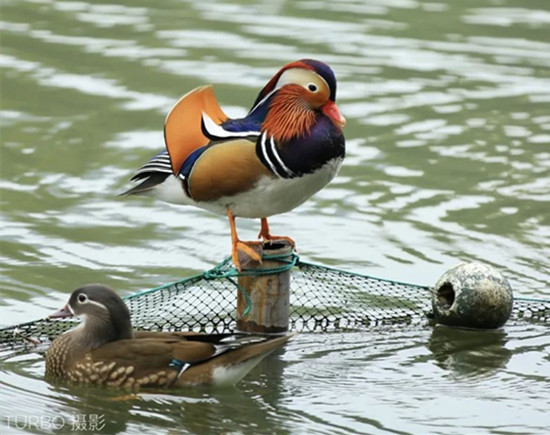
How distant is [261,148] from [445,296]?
1.75 m

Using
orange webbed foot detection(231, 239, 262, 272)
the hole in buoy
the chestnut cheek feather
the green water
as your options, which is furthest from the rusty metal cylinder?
the hole in buoy

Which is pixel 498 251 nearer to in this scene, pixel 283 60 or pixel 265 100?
pixel 265 100

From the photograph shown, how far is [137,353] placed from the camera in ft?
26.6

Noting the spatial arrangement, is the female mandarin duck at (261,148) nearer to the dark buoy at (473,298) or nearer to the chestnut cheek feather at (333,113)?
the chestnut cheek feather at (333,113)

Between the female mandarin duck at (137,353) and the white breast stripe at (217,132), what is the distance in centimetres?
111

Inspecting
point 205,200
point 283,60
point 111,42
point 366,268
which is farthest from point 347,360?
point 111,42

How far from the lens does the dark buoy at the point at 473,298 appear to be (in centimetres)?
920

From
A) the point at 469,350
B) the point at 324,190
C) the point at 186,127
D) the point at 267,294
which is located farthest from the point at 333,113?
the point at 324,190

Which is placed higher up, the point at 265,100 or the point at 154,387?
the point at 265,100

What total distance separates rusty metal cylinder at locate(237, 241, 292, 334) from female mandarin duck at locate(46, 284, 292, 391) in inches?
26.6

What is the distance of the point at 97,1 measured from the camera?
18.2m

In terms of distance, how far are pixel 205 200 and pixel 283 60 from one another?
714 cm

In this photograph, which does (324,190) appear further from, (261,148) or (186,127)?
(261,148)

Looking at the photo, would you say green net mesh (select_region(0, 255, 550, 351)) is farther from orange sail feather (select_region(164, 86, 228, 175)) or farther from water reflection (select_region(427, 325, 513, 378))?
orange sail feather (select_region(164, 86, 228, 175))
